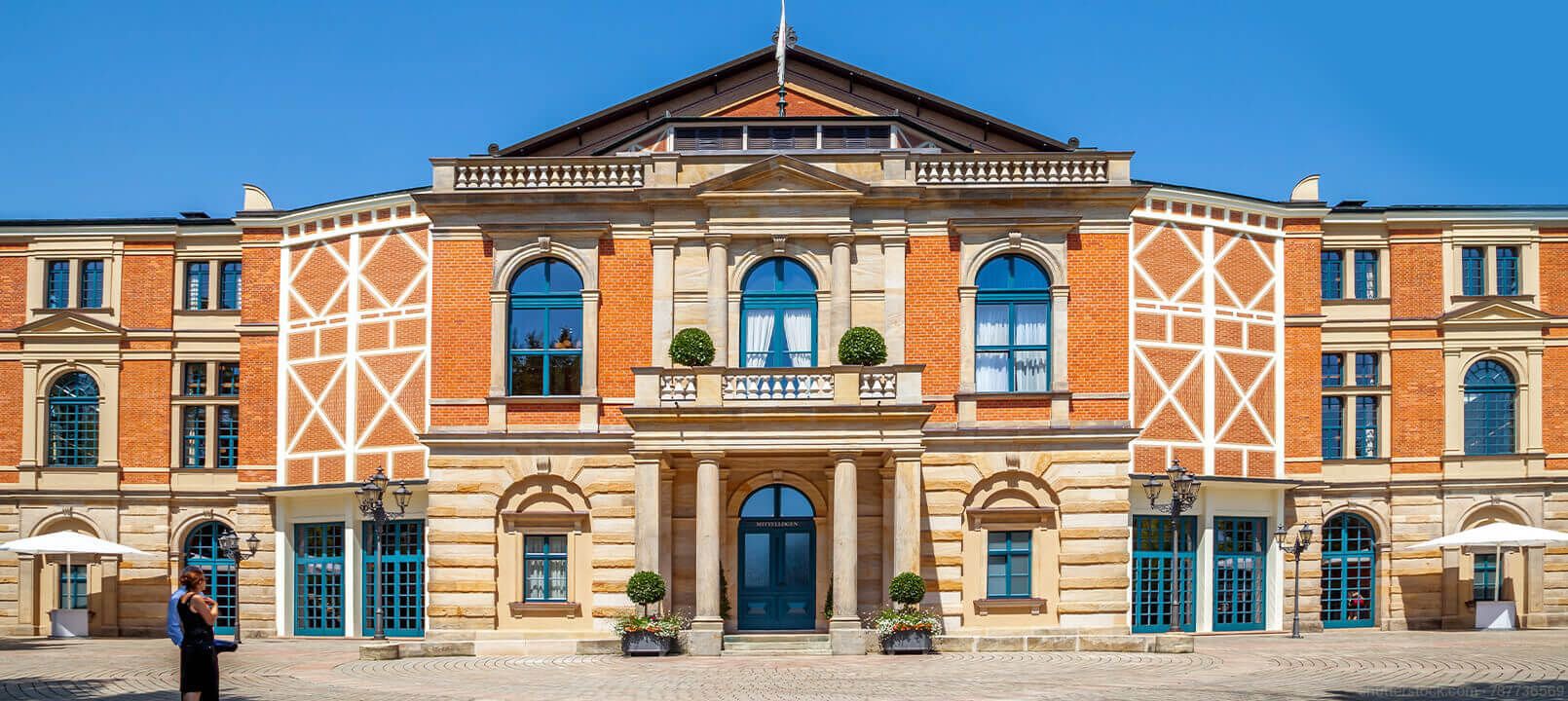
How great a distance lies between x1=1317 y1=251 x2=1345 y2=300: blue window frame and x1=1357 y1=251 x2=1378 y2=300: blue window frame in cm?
40

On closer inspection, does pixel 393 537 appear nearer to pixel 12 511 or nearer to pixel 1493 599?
pixel 12 511

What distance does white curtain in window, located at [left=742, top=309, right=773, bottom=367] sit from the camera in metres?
33.2

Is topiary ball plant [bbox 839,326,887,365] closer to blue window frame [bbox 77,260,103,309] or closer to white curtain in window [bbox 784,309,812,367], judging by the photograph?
white curtain in window [bbox 784,309,812,367]

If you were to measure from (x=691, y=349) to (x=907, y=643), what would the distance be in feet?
20.4

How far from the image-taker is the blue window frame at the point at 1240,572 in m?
40.3

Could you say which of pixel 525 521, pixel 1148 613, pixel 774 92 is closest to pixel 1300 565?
pixel 1148 613

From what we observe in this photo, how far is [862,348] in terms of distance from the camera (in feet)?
104

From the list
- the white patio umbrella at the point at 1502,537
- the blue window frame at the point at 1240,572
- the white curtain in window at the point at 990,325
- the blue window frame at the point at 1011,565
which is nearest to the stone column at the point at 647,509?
the blue window frame at the point at 1011,565

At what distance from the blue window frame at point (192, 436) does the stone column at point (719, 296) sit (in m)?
15.9

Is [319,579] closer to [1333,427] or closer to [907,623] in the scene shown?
[907,623]

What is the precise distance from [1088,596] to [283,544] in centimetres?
1852

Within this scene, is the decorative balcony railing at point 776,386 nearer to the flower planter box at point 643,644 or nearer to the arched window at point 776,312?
the arched window at point 776,312

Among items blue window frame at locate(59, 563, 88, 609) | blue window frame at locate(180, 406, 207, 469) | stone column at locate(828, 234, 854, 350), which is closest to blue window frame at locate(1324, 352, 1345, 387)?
stone column at locate(828, 234, 854, 350)

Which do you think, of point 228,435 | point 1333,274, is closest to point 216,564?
point 228,435
